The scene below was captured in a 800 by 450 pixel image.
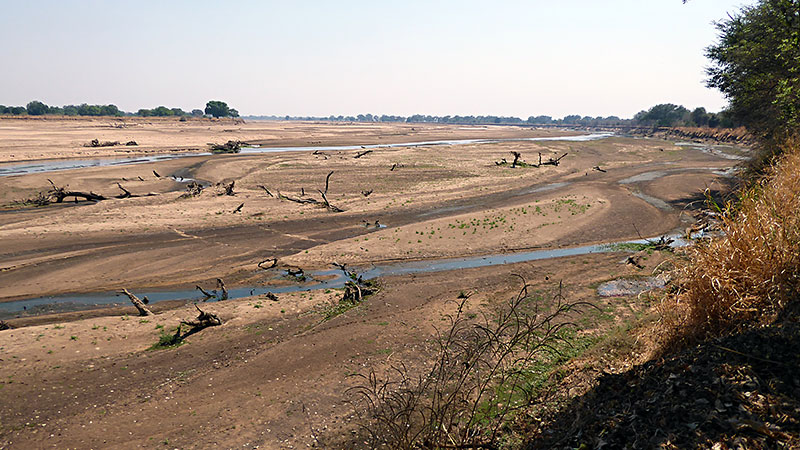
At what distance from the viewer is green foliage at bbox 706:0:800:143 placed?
23031 mm

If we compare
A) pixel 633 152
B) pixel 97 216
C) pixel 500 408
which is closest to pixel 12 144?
pixel 97 216

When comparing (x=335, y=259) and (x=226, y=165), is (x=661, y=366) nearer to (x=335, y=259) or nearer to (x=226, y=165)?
(x=335, y=259)

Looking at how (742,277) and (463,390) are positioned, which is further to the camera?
(463,390)

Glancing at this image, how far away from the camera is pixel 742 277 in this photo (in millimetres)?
7406

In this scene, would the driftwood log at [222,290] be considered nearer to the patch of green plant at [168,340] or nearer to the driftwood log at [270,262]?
the driftwood log at [270,262]

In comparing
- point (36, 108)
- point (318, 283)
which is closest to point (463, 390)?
point (318, 283)

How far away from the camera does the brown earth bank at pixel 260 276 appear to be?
11070 mm

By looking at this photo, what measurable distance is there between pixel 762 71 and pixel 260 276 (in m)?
37.3

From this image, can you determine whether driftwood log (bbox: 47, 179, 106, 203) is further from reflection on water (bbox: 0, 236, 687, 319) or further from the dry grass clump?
the dry grass clump

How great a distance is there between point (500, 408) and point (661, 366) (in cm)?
422

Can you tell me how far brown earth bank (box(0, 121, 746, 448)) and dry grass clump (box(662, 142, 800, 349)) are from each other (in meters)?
7.00

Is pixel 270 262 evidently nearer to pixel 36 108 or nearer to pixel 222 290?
pixel 222 290

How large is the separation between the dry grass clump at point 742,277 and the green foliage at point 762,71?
16417 millimetres

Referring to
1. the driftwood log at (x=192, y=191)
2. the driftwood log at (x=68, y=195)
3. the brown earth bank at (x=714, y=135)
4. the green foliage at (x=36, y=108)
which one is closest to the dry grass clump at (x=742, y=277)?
the driftwood log at (x=192, y=191)
